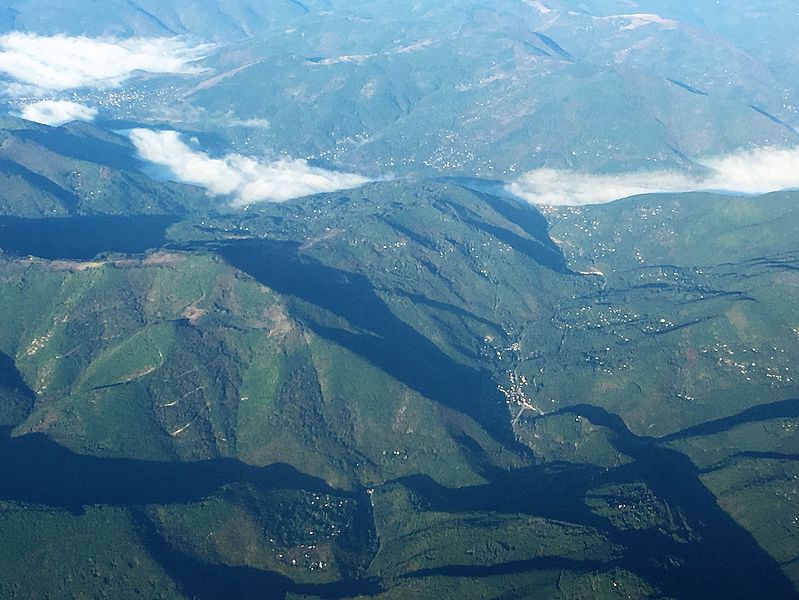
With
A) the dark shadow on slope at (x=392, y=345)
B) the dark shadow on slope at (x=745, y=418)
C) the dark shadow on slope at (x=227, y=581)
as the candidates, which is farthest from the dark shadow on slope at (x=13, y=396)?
the dark shadow on slope at (x=745, y=418)

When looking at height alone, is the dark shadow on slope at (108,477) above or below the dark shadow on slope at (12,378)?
below

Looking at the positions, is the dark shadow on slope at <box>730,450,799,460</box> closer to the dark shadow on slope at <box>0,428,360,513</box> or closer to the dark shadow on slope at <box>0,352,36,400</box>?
the dark shadow on slope at <box>0,428,360,513</box>

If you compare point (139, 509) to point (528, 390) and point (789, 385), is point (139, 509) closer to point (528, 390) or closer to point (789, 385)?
point (528, 390)

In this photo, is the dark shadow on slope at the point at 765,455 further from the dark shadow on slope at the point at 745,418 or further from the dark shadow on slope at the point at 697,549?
the dark shadow on slope at the point at 697,549

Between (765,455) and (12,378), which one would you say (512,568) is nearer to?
(765,455)

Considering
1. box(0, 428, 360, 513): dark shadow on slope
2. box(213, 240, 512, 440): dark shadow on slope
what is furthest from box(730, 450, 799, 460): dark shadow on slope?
box(0, 428, 360, 513): dark shadow on slope

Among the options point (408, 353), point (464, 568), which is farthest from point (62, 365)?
point (464, 568)

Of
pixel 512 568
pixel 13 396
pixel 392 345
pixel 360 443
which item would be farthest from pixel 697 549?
pixel 13 396
